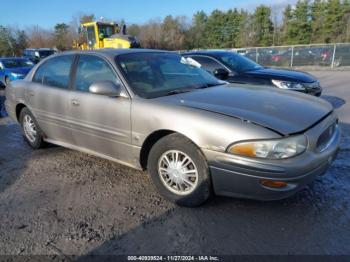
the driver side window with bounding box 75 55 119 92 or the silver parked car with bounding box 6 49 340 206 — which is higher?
the driver side window with bounding box 75 55 119 92

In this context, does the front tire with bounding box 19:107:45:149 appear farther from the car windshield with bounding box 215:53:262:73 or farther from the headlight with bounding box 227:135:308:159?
the car windshield with bounding box 215:53:262:73

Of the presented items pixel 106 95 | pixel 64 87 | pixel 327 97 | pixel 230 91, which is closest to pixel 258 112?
pixel 230 91

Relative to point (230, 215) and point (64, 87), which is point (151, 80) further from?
point (230, 215)

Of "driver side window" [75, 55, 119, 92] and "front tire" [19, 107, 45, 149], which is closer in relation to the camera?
"driver side window" [75, 55, 119, 92]

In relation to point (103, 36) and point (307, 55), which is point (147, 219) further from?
point (307, 55)

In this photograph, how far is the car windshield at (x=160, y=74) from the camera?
347 centimetres

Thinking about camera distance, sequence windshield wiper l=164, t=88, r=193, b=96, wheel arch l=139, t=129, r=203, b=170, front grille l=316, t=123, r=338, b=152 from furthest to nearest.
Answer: windshield wiper l=164, t=88, r=193, b=96
wheel arch l=139, t=129, r=203, b=170
front grille l=316, t=123, r=338, b=152

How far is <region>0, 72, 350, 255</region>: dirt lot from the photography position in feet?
8.16

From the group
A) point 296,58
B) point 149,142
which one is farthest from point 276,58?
point 149,142

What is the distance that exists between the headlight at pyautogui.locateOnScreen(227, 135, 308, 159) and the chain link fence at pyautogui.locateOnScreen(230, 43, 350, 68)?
1960cm

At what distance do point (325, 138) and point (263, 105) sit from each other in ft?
2.23

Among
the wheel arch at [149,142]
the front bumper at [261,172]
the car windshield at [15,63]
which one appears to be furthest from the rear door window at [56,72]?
the car windshield at [15,63]

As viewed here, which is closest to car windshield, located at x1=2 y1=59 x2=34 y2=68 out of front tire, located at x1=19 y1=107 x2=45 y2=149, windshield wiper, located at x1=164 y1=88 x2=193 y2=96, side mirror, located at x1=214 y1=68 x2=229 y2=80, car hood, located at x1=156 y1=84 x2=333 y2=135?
front tire, located at x1=19 y1=107 x2=45 y2=149

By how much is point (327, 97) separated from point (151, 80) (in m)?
7.00
